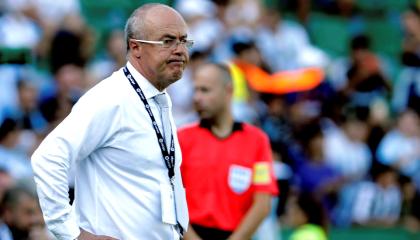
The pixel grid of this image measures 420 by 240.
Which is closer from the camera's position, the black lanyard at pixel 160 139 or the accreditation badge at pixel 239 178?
the black lanyard at pixel 160 139

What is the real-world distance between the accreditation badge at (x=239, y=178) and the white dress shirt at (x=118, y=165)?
2.17 meters

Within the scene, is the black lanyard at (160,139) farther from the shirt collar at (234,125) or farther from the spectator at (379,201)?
the spectator at (379,201)

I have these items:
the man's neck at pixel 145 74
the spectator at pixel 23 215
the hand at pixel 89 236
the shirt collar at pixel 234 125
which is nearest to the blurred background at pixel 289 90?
the spectator at pixel 23 215

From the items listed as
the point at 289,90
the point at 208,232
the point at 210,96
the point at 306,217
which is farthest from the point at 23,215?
the point at 289,90

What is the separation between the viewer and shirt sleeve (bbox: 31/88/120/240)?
5.25m

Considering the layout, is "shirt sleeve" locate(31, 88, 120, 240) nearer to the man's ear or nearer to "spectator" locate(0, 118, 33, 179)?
the man's ear

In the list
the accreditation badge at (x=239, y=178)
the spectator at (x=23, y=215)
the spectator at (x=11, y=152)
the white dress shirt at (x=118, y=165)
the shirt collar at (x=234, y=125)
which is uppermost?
the white dress shirt at (x=118, y=165)

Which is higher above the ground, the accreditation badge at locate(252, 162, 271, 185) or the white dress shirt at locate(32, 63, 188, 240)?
the white dress shirt at locate(32, 63, 188, 240)

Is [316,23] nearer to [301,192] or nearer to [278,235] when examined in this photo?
[301,192]

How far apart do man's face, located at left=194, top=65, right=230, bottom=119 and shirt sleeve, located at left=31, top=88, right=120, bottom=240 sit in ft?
8.00

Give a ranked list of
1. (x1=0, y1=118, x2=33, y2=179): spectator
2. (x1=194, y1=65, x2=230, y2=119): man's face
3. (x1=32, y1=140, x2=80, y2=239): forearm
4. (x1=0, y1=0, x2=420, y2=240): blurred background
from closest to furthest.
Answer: (x1=32, y1=140, x2=80, y2=239): forearm, (x1=194, y1=65, x2=230, y2=119): man's face, (x1=0, y1=118, x2=33, y2=179): spectator, (x1=0, y1=0, x2=420, y2=240): blurred background

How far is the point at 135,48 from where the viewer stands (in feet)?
18.5

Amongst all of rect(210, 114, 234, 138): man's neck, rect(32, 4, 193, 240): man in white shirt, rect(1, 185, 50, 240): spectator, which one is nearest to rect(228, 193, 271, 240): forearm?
rect(210, 114, 234, 138): man's neck

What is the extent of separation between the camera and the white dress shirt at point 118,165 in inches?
213
